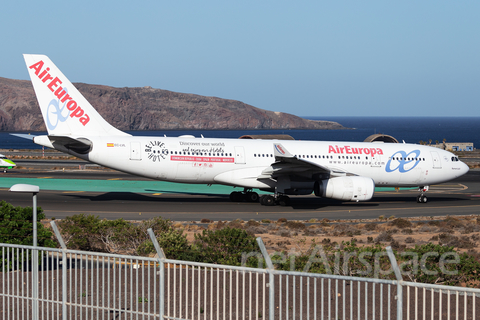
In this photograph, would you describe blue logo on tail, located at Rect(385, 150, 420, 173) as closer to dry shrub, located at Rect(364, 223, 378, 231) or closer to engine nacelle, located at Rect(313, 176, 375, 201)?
engine nacelle, located at Rect(313, 176, 375, 201)

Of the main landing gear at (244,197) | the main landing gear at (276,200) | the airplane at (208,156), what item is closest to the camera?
the airplane at (208,156)

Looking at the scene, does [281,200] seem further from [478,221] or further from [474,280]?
[474,280]

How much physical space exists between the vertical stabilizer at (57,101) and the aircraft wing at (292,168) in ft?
34.4

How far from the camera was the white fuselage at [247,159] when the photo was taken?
2959 cm

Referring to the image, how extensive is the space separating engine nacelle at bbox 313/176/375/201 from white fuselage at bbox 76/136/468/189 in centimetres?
166

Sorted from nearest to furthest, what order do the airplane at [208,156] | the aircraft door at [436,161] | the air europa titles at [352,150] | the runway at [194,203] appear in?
the runway at [194,203], the airplane at [208,156], the air europa titles at [352,150], the aircraft door at [436,161]

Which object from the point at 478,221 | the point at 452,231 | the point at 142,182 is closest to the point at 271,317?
the point at 452,231

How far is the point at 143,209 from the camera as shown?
29016 millimetres

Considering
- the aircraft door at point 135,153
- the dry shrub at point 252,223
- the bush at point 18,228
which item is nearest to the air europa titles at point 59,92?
the aircraft door at point 135,153

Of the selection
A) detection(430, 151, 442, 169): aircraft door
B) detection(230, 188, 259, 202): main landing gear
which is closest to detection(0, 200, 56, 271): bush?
detection(230, 188, 259, 202): main landing gear

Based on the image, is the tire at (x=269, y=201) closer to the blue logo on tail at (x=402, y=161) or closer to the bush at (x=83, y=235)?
the blue logo on tail at (x=402, y=161)

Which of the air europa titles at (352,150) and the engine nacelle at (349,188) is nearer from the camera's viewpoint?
the engine nacelle at (349,188)

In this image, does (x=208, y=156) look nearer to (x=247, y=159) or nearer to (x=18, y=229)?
(x=247, y=159)

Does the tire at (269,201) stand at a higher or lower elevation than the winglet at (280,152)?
lower
